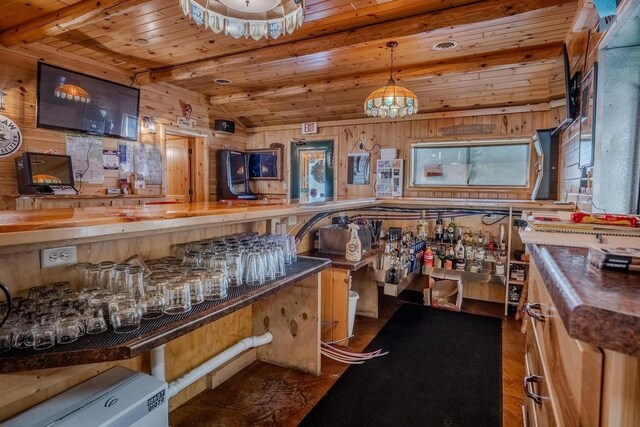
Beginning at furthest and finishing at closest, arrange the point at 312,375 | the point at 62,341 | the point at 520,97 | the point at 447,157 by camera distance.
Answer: the point at 447,157, the point at 520,97, the point at 312,375, the point at 62,341

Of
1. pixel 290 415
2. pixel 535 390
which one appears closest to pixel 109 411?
pixel 290 415

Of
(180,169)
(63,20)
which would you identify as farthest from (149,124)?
(63,20)

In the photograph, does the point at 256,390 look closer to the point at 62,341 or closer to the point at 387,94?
the point at 62,341

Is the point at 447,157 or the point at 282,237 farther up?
the point at 447,157

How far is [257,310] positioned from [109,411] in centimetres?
141

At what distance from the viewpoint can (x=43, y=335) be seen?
3.53 ft

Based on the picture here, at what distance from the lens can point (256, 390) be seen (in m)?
2.24

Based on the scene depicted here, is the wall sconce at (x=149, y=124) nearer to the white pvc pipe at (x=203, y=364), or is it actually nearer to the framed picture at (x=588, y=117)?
the white pvc pipe at (x=203, y=364)

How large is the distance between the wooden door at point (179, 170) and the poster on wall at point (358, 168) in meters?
2.56

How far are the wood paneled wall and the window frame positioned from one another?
0.12 ft

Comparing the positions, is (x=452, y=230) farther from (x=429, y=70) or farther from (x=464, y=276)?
(x=429, y=70)

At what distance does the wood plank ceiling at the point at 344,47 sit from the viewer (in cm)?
279

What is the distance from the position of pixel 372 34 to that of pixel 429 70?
3.76ft

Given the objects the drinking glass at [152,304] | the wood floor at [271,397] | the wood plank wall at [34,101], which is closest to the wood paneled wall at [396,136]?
the wood plank wall at [34,101]
